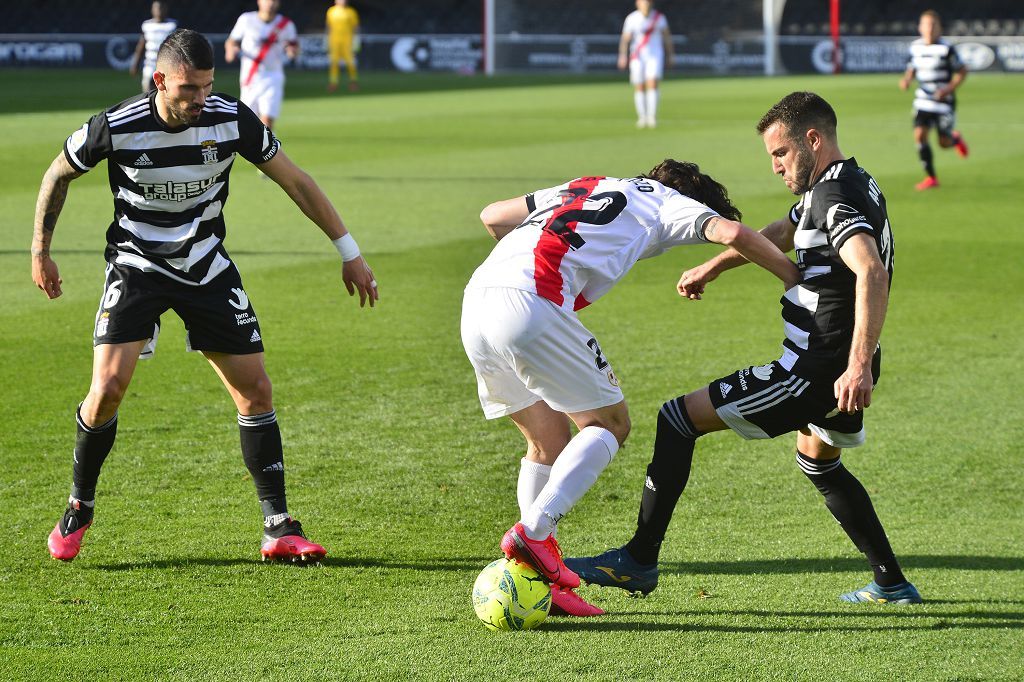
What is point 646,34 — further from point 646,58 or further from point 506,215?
point 506,215

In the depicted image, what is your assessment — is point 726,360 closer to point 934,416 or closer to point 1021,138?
point 934,416

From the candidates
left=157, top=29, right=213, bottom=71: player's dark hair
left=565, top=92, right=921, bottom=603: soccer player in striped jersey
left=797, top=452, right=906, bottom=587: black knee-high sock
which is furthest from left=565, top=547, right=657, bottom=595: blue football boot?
left=157, top=29, right=213, bottom=71: player's dark hair

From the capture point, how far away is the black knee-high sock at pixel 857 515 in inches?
190

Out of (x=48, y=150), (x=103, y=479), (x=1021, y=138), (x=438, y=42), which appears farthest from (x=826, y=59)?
(x=103, y=479)

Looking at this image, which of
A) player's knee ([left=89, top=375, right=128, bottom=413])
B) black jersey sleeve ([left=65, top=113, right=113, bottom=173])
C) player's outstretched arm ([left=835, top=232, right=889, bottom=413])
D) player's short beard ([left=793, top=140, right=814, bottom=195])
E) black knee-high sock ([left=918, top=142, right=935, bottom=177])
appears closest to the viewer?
player's outstretched arm ([left=835, top=232, right=889, bottom=413])

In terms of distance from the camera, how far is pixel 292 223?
1398cm

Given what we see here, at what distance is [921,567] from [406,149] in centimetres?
1643

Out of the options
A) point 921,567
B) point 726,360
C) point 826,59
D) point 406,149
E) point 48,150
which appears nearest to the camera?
point 921,567

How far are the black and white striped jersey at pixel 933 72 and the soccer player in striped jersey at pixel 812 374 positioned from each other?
1395cm

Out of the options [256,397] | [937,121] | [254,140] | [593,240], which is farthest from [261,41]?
[593,240]

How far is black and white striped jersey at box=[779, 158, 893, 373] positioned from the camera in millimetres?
4430

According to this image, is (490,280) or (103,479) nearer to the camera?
(490,280)

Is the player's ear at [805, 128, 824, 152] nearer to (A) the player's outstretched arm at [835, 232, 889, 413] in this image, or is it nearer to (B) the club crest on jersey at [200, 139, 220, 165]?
(A) the player's outstretched arm at [835, 232, 889, 413]

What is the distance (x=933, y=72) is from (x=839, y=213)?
1465 centimetres
